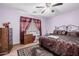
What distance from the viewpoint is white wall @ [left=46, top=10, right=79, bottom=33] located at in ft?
4.73

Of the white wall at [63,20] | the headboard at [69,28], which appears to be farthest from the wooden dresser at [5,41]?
the headboard at [69,28]

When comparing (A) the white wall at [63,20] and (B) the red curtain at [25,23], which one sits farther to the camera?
(B) the red curtain at [25,23]

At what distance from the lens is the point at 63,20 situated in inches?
61.6

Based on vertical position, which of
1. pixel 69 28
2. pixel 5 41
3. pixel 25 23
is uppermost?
pixel 25 23

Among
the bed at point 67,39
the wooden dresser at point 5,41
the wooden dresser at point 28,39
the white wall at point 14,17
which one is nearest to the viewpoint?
the bed at point 67,39

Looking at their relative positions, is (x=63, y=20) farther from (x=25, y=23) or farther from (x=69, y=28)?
(x=25, y=23)

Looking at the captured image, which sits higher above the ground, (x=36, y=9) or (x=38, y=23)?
(x=36, y=9)

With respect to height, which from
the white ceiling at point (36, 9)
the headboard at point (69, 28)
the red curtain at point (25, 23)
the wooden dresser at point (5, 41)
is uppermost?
the white ceiling at point (36, 9)

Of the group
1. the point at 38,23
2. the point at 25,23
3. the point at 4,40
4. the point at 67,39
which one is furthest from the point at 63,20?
the point at 4,40

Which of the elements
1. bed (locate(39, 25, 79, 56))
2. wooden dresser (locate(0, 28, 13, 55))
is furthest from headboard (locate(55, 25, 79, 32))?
wooden dresser (locate(0, 28, 13, 55))

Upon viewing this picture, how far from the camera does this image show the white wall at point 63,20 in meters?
1.44

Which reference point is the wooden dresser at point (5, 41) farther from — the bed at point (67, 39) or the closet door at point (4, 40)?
the bed at point (67, 39)

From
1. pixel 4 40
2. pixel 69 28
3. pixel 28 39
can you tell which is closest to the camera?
pixel 69 28

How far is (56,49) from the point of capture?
182 centimetres
